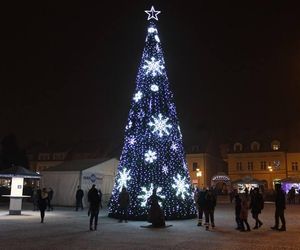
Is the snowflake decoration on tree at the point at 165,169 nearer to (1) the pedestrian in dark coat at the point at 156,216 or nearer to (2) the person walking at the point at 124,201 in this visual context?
(2) the person walking at the point at 124,201

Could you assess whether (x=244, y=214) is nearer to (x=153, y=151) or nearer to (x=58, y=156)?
(x=153, y=151)

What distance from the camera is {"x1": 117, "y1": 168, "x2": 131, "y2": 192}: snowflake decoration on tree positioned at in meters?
19.7

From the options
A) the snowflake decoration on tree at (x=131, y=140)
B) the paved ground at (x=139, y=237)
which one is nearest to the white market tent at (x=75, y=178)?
the snowflake decoration on tree at (x=131, y=140)

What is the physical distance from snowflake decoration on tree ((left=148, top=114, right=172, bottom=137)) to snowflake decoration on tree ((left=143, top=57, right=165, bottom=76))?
242 centimetres

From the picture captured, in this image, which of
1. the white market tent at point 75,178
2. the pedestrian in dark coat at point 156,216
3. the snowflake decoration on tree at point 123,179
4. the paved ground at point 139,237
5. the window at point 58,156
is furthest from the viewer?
the window at point 58,156

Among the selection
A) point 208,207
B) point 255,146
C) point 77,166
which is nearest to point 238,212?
point 208,207

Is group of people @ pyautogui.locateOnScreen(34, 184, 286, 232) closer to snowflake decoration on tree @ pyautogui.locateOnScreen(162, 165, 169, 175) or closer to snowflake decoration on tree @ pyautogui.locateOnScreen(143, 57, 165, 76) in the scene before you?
snowflake decoration on tree @ pyautogui.locateOnScreen(162, 165, 169, 175)

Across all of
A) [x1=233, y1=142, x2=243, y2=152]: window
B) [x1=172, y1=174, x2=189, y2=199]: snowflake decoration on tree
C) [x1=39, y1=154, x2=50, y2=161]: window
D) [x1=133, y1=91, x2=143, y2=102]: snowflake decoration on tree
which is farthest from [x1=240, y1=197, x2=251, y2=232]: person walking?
[x1=39, y1=154, x2=50, y2=161]: window

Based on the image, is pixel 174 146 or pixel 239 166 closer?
pixel 174 146

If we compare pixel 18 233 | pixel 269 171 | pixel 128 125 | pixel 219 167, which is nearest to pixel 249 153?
pixel 269 171

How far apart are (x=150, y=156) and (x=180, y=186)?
6.68ft

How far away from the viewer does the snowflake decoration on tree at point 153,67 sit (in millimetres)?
20969

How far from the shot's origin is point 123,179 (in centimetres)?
1994

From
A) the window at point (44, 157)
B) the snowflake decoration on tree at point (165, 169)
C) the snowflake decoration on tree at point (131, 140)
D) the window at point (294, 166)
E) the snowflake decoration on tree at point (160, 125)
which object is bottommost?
the snowflake decoration on tree at point (165, 169)
